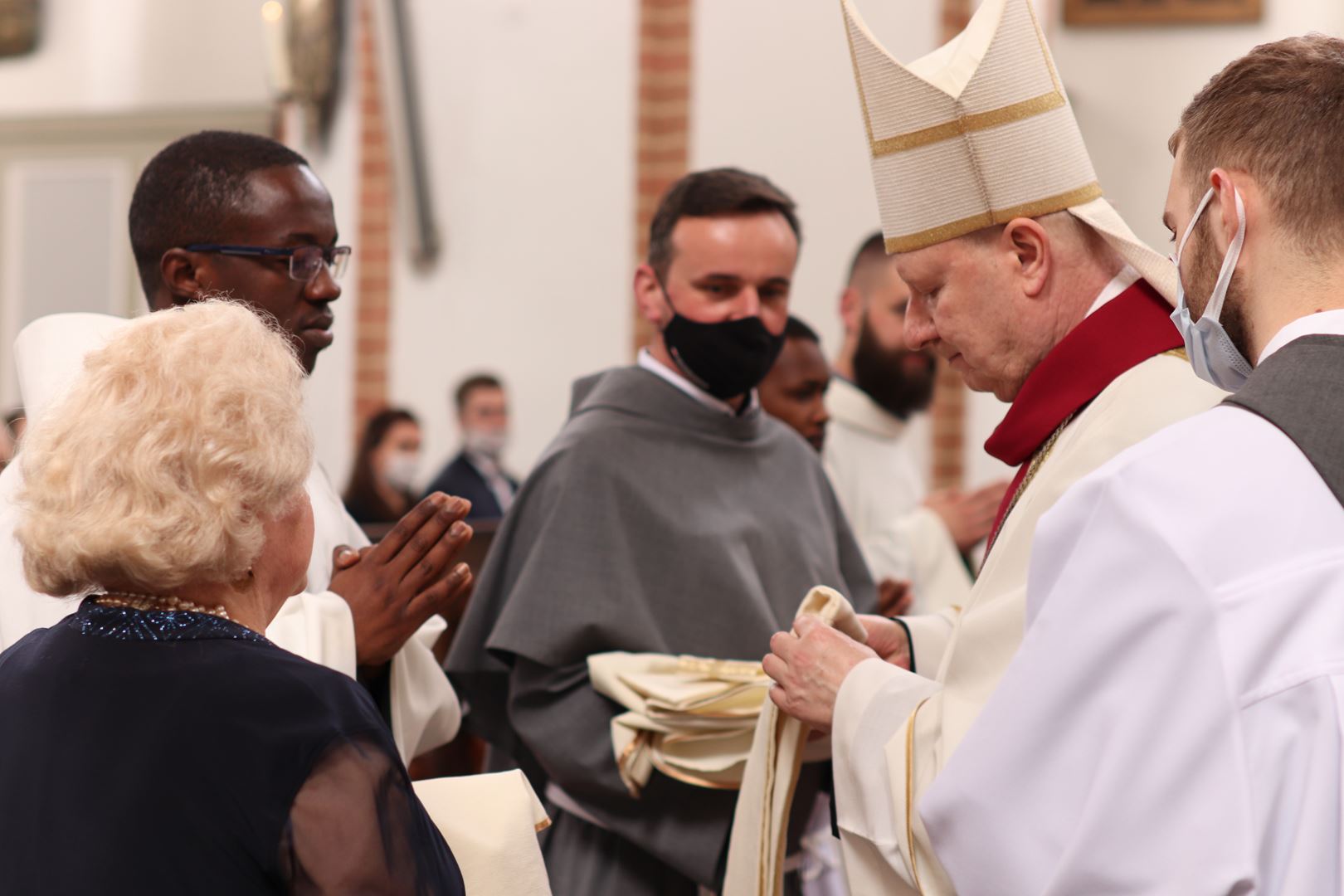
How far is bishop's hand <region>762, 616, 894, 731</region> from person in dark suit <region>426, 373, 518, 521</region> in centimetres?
577

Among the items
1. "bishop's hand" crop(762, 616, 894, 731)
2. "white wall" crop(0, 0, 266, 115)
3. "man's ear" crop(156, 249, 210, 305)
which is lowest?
"bishop's hand" crop(762, 616, 894, 731)

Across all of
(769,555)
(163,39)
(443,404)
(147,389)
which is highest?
(163,39)

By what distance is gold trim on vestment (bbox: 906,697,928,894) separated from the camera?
82.0 inches

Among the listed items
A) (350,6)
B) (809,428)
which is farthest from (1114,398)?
(350,6)

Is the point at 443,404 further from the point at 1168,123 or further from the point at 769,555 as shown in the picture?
the point at 769,555

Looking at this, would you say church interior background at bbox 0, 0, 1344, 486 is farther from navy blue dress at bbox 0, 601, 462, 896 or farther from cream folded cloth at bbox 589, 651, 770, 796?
navy blue dress at bbox 0, 601, 462, 896

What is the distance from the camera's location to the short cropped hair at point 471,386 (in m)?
8.52

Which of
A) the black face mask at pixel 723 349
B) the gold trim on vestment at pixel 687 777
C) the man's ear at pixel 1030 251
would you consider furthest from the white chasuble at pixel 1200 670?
the black face mask at pixel 723 349

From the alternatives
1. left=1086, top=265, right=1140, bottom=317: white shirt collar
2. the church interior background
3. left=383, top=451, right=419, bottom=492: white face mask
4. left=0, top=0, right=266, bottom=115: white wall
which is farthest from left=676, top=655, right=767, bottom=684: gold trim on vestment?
left=0, top=0, right=266, bottom=115: white wall

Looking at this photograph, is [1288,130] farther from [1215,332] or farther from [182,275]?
[182,275]

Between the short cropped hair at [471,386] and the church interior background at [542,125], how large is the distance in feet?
1.29

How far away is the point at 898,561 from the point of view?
16.0 ft

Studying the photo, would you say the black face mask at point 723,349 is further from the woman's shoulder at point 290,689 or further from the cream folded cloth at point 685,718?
the woman's shoulder at point 290,689

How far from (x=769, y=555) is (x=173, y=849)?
6.10ft
